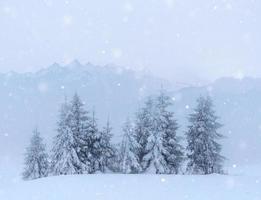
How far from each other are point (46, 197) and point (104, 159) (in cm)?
1872

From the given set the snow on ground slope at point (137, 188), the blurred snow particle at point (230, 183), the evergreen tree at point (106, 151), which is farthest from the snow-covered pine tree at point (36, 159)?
the blurred snow particle at point (230, 183)

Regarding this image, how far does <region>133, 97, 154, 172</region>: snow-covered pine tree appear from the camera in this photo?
131 ft

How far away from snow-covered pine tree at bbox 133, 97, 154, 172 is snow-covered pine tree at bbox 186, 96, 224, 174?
3.80 m

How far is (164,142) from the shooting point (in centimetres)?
3997

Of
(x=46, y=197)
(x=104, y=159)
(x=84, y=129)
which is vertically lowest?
(x=46, y=197)

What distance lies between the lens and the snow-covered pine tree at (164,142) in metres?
39.3

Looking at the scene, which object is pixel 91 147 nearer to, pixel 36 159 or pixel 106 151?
pixel 106 151

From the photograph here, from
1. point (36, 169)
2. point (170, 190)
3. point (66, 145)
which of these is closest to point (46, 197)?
point (170, 190)

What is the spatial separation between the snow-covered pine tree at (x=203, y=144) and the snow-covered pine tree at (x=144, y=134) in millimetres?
3799

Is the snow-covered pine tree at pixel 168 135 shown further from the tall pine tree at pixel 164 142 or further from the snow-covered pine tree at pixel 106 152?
the snow-covered pine tree at pixel 106 152

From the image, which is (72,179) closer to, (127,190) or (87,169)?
(127,190)

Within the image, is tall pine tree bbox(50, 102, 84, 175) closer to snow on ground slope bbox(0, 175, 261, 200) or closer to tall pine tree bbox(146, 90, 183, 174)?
tall pine tree bbox(146, 90, 183, 174)

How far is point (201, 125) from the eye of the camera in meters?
40.3

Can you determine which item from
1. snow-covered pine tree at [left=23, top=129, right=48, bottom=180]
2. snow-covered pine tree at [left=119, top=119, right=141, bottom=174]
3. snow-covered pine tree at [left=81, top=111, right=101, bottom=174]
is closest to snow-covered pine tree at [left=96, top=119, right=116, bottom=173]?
snow-covered pine tree at [left=81, top=111, right=101, bottom=174]
